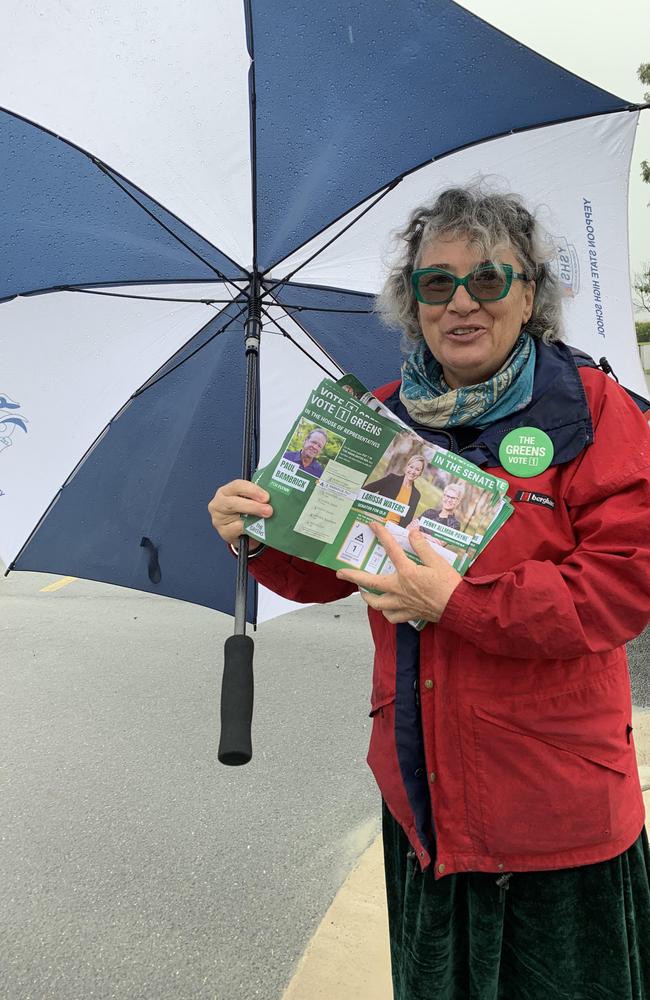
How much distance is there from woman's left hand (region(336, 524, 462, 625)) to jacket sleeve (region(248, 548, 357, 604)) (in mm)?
321

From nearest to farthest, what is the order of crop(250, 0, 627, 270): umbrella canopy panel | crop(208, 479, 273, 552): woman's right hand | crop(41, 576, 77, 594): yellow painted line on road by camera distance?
crop(208, 479, 273, 552): woman's right hand → crop(250, 0, 627, 270): umbrella canopy panel → crop(41, 576, 77, 594): yellow painted line on road

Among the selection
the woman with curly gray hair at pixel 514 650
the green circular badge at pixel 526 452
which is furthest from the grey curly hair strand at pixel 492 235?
the green circular badge at pixel 526 452

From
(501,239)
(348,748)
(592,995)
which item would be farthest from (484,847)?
(348,748)

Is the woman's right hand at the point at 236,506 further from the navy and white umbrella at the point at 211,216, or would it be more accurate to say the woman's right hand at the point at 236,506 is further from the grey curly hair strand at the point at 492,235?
the grey curly hair strand at the point at 492,235

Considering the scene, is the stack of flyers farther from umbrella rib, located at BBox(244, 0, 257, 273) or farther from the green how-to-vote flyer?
umbrella rib, located at BBox(244, 0, 257, 273)

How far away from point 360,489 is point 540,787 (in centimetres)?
71

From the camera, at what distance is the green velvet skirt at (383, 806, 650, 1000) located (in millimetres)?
1514

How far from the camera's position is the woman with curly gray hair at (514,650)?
4.41 ft

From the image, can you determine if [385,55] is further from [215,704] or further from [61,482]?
[215,704]

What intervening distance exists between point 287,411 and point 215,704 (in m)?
2.71

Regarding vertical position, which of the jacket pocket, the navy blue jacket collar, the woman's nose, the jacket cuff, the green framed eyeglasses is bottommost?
the jacket pocket

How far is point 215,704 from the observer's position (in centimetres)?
445

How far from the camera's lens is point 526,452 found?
1449mm

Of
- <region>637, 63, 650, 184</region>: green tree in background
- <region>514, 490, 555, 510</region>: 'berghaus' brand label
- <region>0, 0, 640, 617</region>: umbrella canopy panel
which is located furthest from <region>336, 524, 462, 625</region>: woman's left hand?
<region>637, 63, 650, 184</region>: green tree in background
